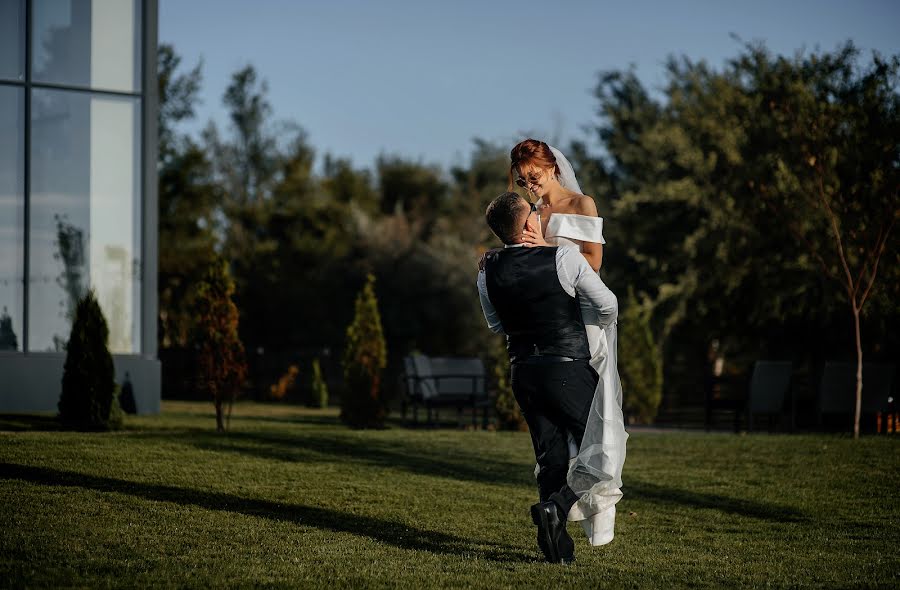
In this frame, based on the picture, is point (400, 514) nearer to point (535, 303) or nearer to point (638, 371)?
point (535, 303)

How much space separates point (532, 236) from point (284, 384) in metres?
26.1

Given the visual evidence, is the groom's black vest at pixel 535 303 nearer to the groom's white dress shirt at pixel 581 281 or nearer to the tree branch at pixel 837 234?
the groom's white dress shirt at pixel 581 281

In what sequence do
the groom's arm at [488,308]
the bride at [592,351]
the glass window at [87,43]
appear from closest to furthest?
the bride at [592,351] < the groom's arm at [488,308] < the glass window at [87,43]

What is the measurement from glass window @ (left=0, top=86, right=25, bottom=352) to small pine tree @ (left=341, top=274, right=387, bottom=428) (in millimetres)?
4836

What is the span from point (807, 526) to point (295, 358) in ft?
88.9

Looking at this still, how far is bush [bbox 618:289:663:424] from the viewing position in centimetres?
2044

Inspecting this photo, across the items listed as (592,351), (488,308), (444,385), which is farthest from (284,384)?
(592,351)

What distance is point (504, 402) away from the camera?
15984mm

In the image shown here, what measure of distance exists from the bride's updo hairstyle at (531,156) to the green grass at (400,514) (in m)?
2.23

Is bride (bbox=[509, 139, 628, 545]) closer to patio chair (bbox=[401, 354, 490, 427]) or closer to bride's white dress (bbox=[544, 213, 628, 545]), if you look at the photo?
bride's white dress (bbox=[544, 213, 628, 545])

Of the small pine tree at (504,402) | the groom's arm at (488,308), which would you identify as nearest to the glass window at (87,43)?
the small pine tree at (504,402)

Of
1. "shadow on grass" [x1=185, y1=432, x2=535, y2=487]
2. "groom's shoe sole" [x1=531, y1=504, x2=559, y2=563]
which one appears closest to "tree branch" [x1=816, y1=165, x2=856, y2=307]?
"shadow on grass" [x1=185, y1=432, x2=535, y2=487]

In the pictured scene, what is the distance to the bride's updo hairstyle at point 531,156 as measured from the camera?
618cm

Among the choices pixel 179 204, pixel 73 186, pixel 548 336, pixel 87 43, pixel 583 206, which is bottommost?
pixel 548 336
